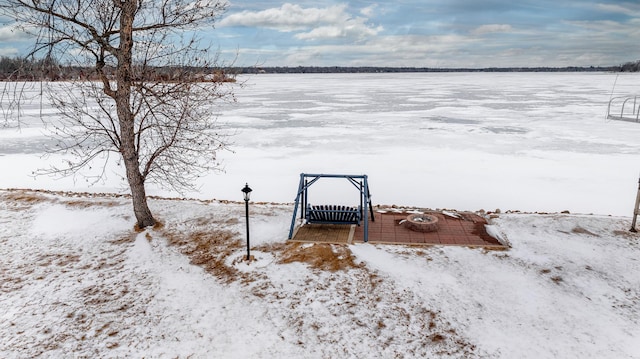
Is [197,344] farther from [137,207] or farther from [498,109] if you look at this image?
[498,109]

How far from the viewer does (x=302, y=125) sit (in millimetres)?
26562

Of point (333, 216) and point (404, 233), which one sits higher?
point (333, 216)

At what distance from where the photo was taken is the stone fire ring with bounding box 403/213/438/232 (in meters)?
10.4

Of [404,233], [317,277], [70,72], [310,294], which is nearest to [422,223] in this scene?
[404,233]

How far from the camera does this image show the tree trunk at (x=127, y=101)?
30.3 ft

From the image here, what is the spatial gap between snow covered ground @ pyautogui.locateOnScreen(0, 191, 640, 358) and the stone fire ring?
0.97m

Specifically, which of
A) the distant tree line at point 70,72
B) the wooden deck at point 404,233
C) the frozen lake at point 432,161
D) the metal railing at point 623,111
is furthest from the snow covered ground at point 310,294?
the metal railing at point 623,111

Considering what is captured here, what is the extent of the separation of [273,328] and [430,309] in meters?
2.79

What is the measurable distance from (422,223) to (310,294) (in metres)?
3.99

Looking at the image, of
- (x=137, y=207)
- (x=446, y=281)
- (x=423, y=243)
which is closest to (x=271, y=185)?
(x=137, y=207)

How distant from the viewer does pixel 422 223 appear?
10.4 meters

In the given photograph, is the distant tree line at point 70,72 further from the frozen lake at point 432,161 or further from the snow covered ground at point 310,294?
the snow covered ground at point 310,294

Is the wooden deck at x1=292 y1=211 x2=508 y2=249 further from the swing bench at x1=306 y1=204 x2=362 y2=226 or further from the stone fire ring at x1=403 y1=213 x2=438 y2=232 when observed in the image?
the swing bench at x1=306 y1=204 x2=362 y2=226

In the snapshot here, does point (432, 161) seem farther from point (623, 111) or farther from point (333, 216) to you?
point (623, 111)
